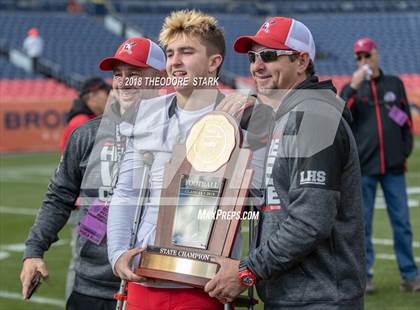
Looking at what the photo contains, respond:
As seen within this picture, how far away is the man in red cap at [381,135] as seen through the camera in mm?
8148

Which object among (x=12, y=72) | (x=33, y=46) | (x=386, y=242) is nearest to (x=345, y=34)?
(x=33, y=46)

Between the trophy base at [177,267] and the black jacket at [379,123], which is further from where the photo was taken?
the black jacket at [379,123]

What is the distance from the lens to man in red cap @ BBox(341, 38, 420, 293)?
8148 millimetres

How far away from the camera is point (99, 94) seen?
295 inches

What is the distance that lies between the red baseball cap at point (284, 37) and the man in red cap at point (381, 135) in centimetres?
467

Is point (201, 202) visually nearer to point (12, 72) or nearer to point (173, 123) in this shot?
point (173, 123)

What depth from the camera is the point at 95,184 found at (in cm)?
455

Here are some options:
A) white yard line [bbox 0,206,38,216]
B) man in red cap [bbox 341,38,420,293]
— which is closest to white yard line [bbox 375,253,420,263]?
man in red cap [bbox 341,38,420,293]

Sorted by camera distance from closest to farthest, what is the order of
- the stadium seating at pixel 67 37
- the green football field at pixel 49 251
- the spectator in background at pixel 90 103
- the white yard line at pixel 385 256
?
the spectator in background at pixel 90 103 → the green football field at pixel 49 251 → the white yard line at pixel 385 256 → the stadium seating at pixel 67 37

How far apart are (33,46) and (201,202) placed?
95.3 ft

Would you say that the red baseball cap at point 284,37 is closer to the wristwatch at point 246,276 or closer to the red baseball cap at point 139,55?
the red baseball cap at point 139,55

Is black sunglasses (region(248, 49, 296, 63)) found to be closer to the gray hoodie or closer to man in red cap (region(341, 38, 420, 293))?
the gray hoodie

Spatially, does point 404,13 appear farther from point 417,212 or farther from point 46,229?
point 46,229

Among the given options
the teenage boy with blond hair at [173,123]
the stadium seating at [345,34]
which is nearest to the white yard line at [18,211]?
the teenage boy with blond hair at [173,123]
